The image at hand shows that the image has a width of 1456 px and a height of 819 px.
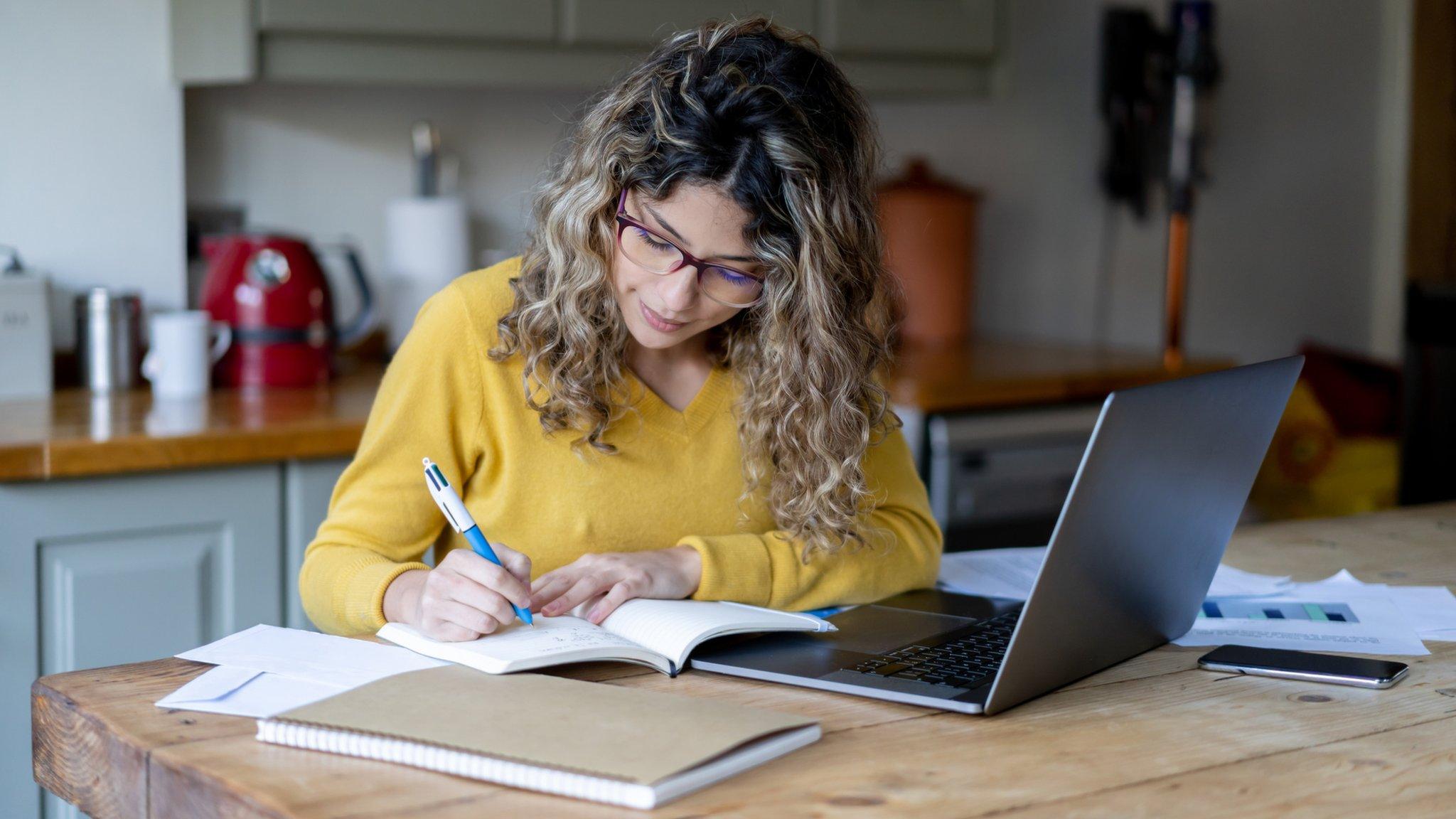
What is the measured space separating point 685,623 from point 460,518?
0.20 m

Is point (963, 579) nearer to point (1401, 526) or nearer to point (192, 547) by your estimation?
point (1401, 526)

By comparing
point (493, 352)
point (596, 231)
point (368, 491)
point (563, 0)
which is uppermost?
point (563, 0)

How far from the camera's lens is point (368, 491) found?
1.38 metres

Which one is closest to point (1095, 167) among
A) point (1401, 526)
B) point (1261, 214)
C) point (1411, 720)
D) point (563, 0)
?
point (1261, 214)

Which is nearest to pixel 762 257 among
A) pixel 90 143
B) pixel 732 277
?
pixel 732 277

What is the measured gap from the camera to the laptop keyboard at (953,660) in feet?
3.58

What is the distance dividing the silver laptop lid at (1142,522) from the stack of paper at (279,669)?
0.44 metres

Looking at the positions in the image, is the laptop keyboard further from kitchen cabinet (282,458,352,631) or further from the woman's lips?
kitchen cabinet (282,458,352,631)

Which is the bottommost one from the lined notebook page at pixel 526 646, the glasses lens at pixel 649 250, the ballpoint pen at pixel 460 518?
the lined notebook page at pixel 526 646

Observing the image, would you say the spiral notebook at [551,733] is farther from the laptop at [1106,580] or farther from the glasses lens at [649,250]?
the glasses lens at [649,250]

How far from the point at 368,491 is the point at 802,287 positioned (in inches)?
18.1

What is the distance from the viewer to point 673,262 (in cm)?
131

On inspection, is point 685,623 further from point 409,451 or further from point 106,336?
point 106,336

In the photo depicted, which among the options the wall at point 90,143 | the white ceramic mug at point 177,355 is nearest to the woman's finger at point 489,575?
the white ceramic mug at point 177,355
